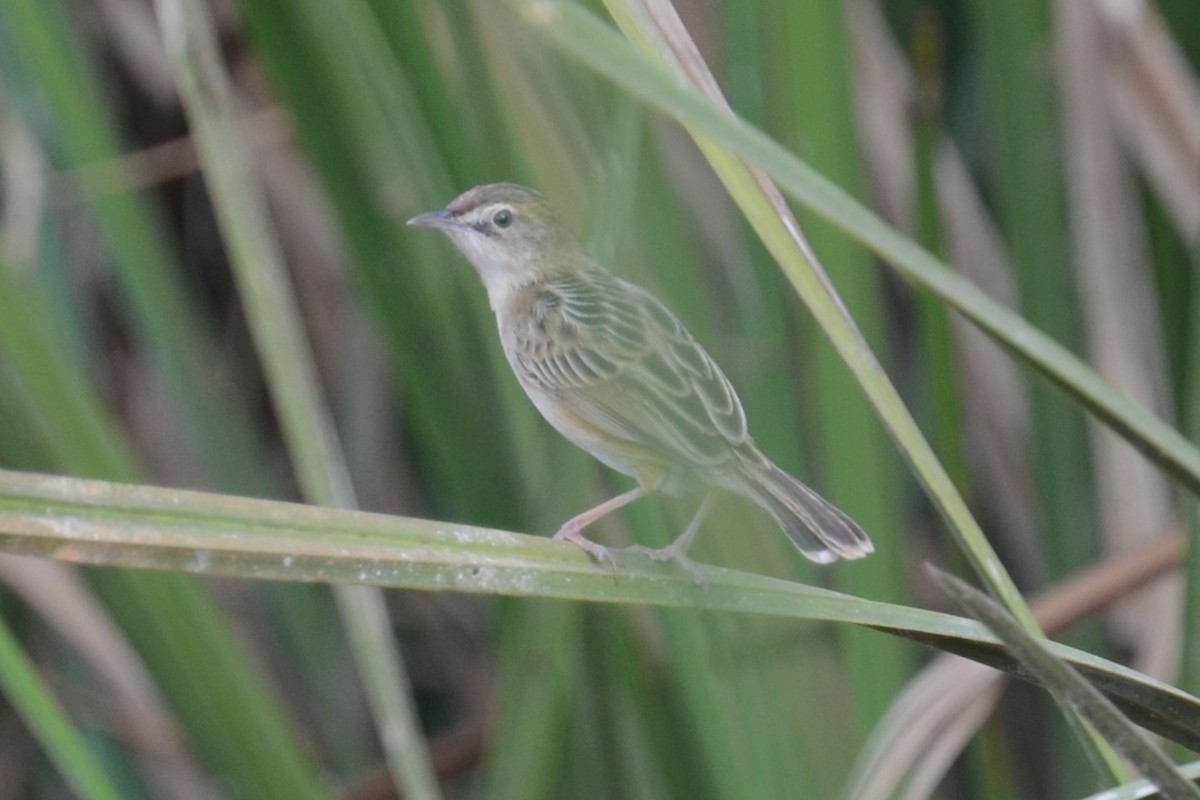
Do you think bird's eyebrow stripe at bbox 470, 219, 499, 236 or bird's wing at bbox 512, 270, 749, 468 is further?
bird's eyebrow stripe at bbox 470, 219, 499, 236

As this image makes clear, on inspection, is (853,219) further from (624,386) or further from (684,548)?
(624,386)

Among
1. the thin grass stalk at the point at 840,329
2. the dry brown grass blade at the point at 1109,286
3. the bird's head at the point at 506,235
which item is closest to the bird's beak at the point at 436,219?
the bird's head at the point at 506,235

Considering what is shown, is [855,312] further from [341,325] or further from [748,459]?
[341,325]

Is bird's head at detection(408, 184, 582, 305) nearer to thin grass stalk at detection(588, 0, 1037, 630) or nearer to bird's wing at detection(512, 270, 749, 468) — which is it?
bird's wing at detection(512, 270, 749, 468)

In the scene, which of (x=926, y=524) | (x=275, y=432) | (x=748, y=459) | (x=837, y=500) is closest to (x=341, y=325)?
(x=275, y=432)

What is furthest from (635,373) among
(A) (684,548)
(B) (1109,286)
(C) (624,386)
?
(B) (1109,286)

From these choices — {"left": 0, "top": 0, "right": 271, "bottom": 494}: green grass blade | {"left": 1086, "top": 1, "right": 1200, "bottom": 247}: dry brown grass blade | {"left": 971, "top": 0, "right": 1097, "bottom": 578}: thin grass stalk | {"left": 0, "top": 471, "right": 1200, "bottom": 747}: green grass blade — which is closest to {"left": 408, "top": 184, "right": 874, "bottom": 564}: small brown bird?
{"left": 0, "top": 471, "right": 1200, "bottom": 747}: green grass blade

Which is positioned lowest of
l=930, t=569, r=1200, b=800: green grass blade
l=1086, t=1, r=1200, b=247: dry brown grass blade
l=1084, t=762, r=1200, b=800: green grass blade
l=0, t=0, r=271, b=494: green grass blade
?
l=1084, t=762, r=1200, b=800: green grass blade

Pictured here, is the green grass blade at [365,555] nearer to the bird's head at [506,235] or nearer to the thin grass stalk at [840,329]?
the thin grass stalk at [840,329]
